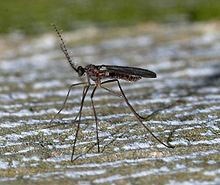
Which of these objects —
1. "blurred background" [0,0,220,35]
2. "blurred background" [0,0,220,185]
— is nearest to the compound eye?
"blurred background" [0,0,220,185]

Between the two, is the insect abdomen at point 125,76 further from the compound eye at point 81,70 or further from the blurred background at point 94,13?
the blurred background at point 94,13

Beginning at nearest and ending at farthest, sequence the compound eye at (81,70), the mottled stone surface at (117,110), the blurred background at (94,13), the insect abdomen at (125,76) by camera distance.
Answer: the mottled stone surface at (117,110) → the insect abdomen at (125,76) → the compound eye at (81,70) → the blurred background at (94,13)

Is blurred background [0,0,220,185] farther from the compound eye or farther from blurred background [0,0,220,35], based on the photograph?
the compound eye

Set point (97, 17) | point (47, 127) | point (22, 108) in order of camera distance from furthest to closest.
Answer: point (97, 17) < point (22, 108) < point (47, 127)

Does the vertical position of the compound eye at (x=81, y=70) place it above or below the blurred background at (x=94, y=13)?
below

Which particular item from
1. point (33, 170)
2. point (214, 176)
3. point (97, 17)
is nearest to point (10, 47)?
point (97, 17)

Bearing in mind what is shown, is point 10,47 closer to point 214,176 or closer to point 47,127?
point 47,127

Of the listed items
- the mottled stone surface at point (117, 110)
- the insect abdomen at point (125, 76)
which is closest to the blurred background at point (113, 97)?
the mottled stone surface at point (117, 110)
